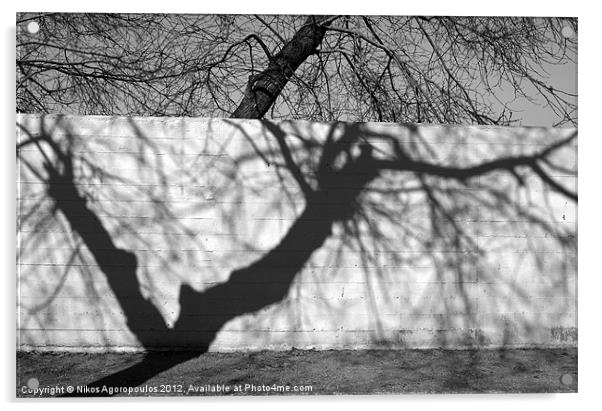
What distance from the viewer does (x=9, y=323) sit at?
3203 millimetres

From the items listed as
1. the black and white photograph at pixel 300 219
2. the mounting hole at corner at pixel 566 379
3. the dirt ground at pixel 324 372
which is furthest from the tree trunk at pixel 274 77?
the mounting hole at corner at pixel 566 379

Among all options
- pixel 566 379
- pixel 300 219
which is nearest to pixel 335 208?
pixel 300 219

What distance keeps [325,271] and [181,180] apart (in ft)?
3.70

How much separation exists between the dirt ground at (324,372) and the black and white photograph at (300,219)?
0.07ft

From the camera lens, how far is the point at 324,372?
3482mm

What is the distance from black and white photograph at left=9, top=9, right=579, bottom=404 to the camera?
359 cm

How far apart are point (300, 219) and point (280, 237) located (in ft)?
0.59

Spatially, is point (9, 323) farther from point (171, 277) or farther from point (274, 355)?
point (274, 355)

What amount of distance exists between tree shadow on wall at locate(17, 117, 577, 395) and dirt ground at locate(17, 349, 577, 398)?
0.25m

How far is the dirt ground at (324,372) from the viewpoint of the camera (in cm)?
333

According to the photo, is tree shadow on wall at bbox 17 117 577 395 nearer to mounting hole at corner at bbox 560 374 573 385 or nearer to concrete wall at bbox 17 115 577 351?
concrete wall at bbox 17 115 577 351

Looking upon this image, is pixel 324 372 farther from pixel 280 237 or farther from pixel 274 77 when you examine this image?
pixel 274 77

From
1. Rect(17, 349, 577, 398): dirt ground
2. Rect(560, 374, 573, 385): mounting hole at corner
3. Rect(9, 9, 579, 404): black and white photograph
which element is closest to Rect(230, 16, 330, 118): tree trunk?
Rect(9, 9, 579, 404): black and white photograph

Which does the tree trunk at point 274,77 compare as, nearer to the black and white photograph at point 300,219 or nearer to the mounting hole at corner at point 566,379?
the black and white photograph at point 300,219
